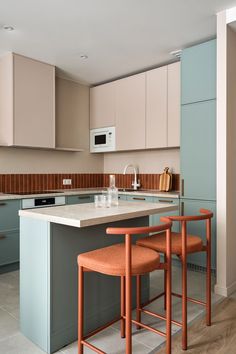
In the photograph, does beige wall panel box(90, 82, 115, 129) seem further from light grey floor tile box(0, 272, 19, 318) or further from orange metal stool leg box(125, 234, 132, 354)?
orange metal stool leg box(125, 234, 132, 354)

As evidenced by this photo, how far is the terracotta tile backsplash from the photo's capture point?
12.6 ft

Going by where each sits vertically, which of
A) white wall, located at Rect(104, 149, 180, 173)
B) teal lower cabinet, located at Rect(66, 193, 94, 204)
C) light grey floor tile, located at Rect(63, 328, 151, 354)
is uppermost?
white wall, located at Rect(104, 149, 180, 173)

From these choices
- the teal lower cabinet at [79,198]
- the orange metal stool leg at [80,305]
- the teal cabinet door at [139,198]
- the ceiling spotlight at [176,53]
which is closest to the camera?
the orange metal stool leg at [80,305]

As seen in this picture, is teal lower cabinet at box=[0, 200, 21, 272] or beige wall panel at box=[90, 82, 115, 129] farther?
beige wall panel at box=[90, 82, 115, 129]

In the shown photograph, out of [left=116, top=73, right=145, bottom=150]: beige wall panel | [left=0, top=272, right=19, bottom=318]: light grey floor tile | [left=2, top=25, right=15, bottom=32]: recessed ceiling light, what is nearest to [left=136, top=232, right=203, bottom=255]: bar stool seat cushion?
[left=0, top=272, right=19, bottom=318]: light grey floor tile

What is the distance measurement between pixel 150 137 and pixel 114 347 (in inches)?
105

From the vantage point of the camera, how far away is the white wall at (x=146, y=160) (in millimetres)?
4051

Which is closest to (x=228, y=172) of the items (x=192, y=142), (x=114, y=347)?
(x=192, y=142)

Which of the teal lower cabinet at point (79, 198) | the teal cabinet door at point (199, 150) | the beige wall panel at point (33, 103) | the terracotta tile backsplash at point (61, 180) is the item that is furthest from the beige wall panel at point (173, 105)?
the beige wall panel at point (33, 103)

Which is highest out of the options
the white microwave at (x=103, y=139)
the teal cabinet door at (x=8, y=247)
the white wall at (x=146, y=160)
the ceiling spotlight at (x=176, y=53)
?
the ceiling spotlight at (x=176, y=53)

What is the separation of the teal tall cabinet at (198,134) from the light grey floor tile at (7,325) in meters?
1.97

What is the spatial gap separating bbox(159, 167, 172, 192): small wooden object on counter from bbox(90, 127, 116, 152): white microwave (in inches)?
35.8

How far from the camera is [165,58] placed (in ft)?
12.1

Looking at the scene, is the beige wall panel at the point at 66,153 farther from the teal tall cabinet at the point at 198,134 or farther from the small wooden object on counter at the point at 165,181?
the teal tall cabinet at the point at 198,134
